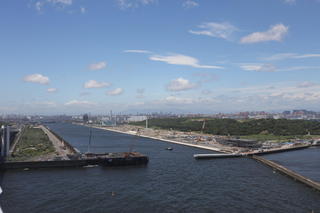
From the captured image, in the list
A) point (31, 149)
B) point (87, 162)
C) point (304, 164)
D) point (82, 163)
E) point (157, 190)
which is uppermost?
point (304, 164)

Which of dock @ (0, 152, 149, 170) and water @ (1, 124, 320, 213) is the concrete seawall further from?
dock @ (0, 152, 149, 170)

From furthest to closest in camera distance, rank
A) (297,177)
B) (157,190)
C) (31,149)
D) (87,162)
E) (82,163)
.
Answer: (31,149), (87,162), (82,163), (297,177), (157,190)

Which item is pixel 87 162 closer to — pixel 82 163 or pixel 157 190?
pixel 82 163

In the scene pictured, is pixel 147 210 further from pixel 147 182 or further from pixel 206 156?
pixel 206 156

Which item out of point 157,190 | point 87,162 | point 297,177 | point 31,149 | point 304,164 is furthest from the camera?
point 31,149

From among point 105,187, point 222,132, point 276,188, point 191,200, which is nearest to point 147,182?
point 105,187

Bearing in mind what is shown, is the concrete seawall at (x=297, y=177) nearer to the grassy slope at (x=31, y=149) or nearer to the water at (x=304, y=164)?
the water at (x=304, y=164)

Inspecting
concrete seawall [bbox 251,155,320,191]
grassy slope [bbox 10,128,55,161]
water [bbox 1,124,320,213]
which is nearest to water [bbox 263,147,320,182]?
concrete seawall [bbox 251,155,320,191]

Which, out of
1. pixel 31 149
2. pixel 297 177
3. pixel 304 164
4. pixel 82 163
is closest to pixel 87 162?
pixel 82 163
